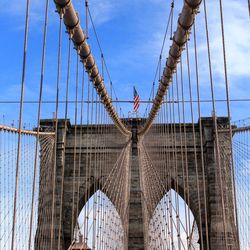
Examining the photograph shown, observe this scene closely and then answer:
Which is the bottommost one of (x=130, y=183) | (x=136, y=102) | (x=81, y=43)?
(x=81, y=43)

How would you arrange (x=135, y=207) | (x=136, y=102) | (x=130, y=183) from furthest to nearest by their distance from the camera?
(x=136, y=102) < (x=130, y=183) < (x=135, y=207)

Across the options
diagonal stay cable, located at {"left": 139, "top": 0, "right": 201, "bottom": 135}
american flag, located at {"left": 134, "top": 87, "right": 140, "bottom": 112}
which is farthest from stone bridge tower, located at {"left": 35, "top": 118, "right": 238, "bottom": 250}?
diagonal stay cable, located at {"left": 139, "top": 0, "right": 201, "bottom": 135}

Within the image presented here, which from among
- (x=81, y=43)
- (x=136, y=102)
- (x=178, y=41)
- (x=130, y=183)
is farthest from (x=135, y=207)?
(x=81, y=43)

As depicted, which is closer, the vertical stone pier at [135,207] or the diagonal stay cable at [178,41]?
the diagonal stay cable at [178,41]

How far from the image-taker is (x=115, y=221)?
66.7ft

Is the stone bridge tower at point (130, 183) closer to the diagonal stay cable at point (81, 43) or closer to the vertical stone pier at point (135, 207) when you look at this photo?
the vertical stone pier at point (135, 207)

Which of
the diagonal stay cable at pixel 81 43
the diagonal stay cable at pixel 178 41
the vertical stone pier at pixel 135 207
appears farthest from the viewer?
the vertical stone pier at pixel 135 207

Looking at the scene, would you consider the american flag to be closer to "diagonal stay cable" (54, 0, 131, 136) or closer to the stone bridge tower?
the stone bridge tower

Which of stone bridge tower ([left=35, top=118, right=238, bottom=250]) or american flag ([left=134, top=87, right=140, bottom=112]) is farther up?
american flag ([left=134, top=87, right=140, bottom=112])

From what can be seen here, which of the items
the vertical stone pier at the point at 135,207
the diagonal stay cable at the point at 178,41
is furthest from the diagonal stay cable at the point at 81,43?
the vertical stone pier at the point at 135,207

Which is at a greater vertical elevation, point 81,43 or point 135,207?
point 81,43

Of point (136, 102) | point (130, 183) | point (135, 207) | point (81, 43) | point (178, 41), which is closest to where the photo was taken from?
point (81, 43)

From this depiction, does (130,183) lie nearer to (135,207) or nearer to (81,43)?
(135,207)

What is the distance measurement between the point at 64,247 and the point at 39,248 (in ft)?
6.24
